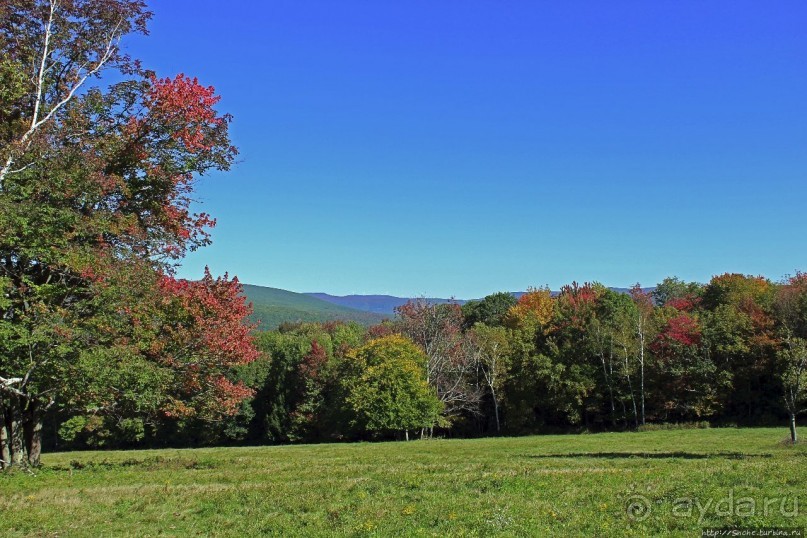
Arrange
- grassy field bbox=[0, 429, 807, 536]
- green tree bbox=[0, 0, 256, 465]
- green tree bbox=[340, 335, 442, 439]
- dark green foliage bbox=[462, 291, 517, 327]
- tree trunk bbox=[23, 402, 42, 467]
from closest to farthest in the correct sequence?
1. grassy field bbox=[0, 429, 807, 536]
2. green tree bbox=[0, 0, 256, 465]
3. tree trunk bbox=[23, 402, 42, 467]
4. green tree bbox=[340, 335, 442, 439]
5. dark green foliage bbox=[462, 291, 517, 327]

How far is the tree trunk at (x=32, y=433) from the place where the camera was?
61.4ft

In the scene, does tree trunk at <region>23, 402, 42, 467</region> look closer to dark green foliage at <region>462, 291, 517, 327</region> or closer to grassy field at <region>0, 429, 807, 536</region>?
grassy field at <region>0, 429, 807, 536</region>

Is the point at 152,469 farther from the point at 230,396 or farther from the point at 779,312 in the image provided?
the point at 779,312

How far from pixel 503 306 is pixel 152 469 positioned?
71.9m

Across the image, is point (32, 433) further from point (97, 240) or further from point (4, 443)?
point (97, 240)

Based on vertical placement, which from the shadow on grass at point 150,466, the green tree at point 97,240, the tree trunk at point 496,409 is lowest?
the tree trunk at point 496,409

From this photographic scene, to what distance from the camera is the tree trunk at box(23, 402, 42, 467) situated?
1872 cm

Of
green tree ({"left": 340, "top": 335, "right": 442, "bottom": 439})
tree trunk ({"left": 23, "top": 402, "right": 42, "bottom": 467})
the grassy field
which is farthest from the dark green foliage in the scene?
the grassy field

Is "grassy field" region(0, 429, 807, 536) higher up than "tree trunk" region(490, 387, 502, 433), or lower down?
higher up

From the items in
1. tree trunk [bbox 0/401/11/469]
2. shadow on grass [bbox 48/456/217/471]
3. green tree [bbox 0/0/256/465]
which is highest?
green tree [bbox 0/0/256/465]

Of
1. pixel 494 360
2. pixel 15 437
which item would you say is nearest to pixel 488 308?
pixel 494 360

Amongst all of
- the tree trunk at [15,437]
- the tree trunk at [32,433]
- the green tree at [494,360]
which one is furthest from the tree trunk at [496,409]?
the tree trunk at [15,437]

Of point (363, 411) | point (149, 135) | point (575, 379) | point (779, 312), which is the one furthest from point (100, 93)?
point (779, 312)

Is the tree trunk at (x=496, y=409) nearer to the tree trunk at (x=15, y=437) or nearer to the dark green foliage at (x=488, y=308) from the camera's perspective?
the dark green foliage at (x=488, y=308)
